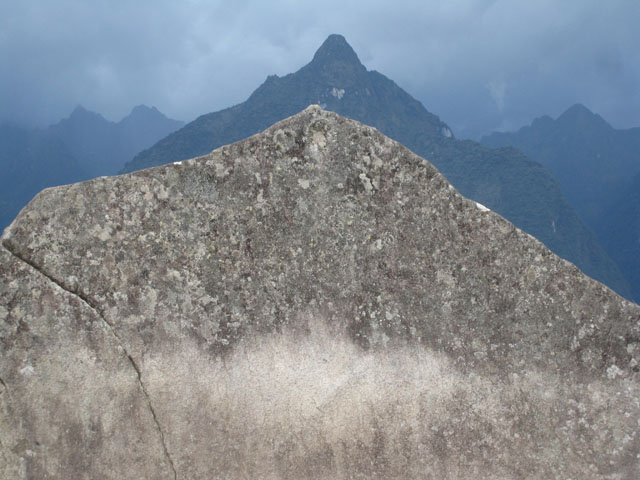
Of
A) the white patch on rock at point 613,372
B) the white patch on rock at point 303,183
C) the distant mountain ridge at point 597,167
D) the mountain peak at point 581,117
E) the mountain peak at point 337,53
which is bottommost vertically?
the white patch on rock at point 613,372

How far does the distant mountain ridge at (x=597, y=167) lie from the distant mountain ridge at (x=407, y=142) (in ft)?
34.3

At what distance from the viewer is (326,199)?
119 inches

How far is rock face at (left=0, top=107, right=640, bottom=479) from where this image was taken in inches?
115

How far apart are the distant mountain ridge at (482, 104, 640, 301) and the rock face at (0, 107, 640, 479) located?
86904 mm

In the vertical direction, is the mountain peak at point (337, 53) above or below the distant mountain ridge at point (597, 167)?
above

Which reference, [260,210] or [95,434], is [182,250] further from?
[95,434]

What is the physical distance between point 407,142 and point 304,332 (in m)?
101

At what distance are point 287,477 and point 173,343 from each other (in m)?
1.09

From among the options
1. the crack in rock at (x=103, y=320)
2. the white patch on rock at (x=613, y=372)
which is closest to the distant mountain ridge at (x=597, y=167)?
the white patch on rock at (x=613, y=372)

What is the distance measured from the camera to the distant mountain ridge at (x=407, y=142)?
8056 centimetres

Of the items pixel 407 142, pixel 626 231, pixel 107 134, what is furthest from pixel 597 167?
pixel 107 134

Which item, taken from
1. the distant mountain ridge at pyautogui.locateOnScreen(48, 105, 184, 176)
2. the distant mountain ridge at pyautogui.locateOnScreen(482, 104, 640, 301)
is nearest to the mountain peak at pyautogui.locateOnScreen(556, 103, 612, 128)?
the distant mountain ridge at pyautogui.locateOnScreen(482, 104, 640, 301)

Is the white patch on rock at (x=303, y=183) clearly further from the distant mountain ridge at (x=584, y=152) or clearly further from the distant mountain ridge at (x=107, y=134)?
the distant mountain ridge at (x=107, y=134)

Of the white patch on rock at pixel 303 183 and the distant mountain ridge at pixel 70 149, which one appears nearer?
the white patch on rock at pixel 303 183
